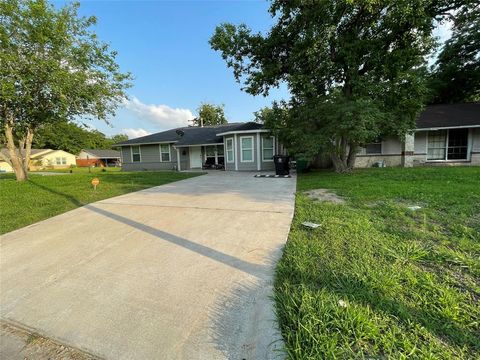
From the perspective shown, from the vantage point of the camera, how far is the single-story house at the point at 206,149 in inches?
603

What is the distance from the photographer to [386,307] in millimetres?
1956

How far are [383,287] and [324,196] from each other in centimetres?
419

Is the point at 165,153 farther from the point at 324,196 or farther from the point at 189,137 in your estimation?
the point at 324,196

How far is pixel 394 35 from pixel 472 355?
38.6 ft

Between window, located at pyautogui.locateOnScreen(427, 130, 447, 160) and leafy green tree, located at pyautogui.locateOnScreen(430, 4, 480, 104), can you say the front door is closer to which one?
window, located at pyautogui.locateOnScreen(427, 130, 447, 160)

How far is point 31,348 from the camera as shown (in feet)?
6.35

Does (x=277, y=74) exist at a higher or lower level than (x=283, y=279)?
higher

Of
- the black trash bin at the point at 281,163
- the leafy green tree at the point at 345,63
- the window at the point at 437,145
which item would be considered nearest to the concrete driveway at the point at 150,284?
the leafy green tree at the point at 345,63

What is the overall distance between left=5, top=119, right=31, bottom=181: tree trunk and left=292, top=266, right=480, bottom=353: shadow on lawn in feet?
54.2

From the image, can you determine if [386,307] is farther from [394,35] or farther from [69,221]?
[394,35]

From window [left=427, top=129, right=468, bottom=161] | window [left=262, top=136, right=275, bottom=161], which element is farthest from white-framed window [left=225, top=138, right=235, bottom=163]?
window [left=427, top=129, right=468, bottom=161]

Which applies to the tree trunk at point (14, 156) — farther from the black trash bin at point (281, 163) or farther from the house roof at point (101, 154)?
the house roof at point (101, 154)

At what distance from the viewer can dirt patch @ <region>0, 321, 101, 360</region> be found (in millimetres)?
1840

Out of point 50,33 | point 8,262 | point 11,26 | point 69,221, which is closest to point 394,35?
point 69,221
